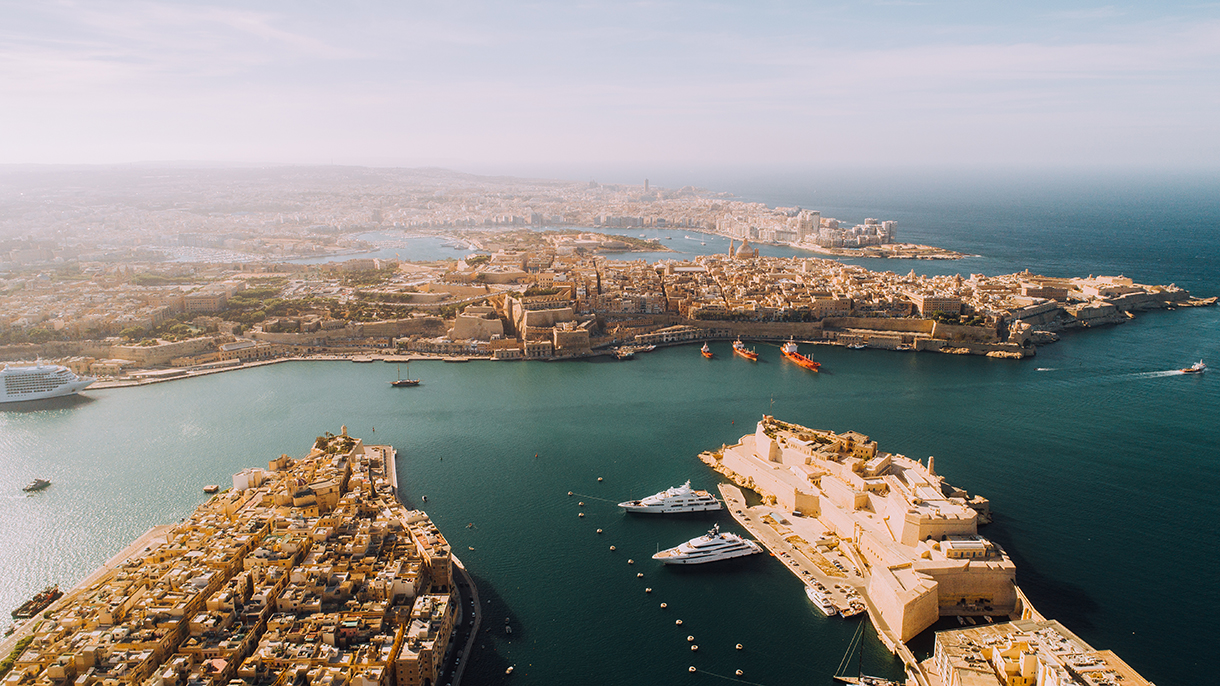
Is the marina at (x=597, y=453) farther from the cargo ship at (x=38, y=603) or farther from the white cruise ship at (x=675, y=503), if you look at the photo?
the cargo ship at (x=38, y=603)

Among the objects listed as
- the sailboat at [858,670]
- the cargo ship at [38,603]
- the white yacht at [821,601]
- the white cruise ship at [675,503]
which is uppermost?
the white cruise ship at [675,503]

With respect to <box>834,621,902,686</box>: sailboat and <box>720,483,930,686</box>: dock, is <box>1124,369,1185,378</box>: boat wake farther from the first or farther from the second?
<box>834,621,902,686</box>: sailboat

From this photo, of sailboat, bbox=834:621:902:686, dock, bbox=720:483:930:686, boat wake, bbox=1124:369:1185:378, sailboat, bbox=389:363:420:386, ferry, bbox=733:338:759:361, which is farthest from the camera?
ferry, bbox=733:338:759:361

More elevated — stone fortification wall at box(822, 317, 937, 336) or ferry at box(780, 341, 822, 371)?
stone fortification wall at box(822, 317, 937, 336)

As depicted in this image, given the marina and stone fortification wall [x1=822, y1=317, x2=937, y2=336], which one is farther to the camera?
stone fortification wall [x1=822, y1=317, x2=937, y2=336]

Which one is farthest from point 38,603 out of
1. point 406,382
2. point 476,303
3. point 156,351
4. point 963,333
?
point 963,333

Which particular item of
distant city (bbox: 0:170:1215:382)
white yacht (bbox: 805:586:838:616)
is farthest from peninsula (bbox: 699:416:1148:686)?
distant city (bbox: 0:170:1215:382)

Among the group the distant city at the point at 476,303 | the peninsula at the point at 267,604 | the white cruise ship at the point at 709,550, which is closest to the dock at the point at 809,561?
the white cruise ship at the point at 709,550
